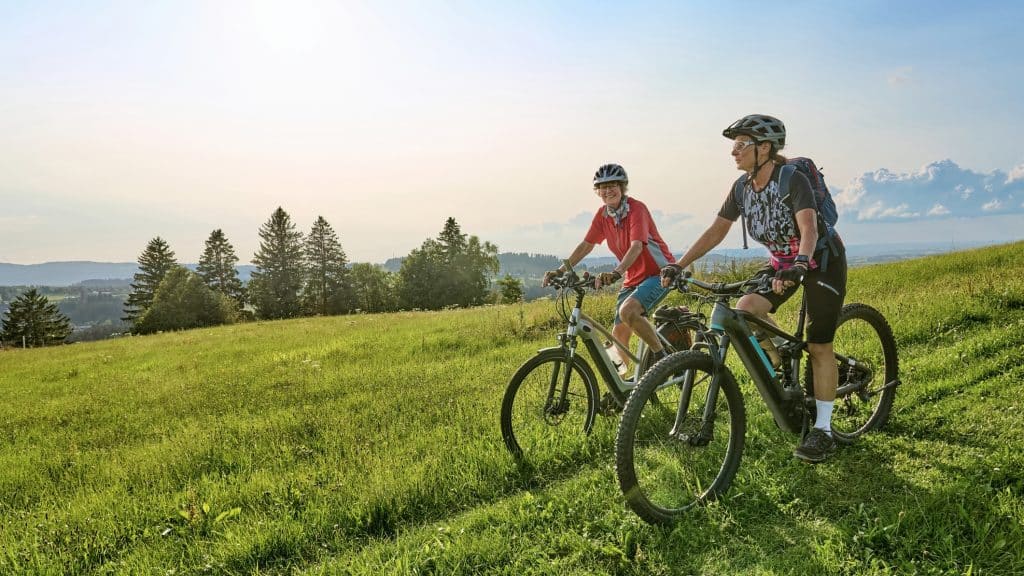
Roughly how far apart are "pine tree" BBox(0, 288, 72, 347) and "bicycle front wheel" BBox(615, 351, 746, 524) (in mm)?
83984

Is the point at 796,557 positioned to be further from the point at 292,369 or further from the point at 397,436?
the point at 292,369

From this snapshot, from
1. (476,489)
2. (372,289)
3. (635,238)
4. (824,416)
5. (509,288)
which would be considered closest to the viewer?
(824,416)

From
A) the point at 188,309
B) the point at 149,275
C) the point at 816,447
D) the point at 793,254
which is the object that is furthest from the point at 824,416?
the point at 149,275

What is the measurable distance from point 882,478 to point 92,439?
31.7 feet

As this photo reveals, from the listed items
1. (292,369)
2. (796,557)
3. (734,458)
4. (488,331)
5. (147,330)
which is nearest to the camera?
(796,557)

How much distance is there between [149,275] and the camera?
2832 inches

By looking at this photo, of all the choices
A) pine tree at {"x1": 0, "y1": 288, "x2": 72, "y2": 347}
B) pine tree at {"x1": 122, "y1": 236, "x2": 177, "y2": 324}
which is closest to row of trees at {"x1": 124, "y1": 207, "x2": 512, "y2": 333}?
pine tree at {"x1": 122, "y1": 236, "x2": 177, "y2": 324}

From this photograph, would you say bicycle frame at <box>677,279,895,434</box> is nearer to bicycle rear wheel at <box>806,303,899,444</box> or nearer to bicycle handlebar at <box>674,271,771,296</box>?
bicycle handlebar at <box>674,271,771,296</box>

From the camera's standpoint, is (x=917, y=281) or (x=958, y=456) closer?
(x=958, y=456)

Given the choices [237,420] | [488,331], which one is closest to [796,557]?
[237,420]

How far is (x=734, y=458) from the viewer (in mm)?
4094

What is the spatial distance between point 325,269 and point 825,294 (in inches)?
2985

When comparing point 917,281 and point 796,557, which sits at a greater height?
point 917,281

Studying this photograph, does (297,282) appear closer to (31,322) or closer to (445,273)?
(445,273)
